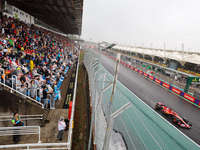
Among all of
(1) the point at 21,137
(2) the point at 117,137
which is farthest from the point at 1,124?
(2) the point at 117,137

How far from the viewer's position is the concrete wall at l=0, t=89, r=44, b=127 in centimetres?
541

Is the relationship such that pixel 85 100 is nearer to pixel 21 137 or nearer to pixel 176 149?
pixel 21 137

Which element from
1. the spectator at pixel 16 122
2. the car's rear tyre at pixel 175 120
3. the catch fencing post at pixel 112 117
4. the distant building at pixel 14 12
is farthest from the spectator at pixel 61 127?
the distant building at pixel 14 12

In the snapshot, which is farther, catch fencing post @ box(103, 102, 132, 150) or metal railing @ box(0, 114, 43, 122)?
metal railing @ box(0, 114, 43, 122)

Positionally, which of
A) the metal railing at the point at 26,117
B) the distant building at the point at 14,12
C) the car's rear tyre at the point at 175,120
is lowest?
the car's rear tyre at the point at 175,120

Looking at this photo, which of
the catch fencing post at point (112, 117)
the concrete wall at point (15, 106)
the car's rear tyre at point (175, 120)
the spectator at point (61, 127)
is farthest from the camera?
the car's rear tyre at point (175, 120)

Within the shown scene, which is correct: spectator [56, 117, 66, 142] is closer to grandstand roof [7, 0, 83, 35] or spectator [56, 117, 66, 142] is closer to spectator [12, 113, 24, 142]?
spectator [12, 113, 24, 142]

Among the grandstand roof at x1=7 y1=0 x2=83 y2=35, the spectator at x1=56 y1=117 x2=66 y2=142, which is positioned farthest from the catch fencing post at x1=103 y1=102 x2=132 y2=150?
the grandstand roof at x1=7 y1=0 x2=83 y2=35

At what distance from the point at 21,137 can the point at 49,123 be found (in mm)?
1190

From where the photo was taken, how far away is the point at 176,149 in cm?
530

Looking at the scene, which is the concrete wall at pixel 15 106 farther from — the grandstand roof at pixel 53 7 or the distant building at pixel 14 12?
the distant building at pixel 14 12

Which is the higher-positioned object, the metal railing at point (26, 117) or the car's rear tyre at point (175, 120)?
the metal railing at point (26, 117)

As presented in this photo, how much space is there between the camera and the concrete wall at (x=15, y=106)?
17.8ft

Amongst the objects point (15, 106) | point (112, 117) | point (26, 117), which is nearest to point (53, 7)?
point (15, 106)
